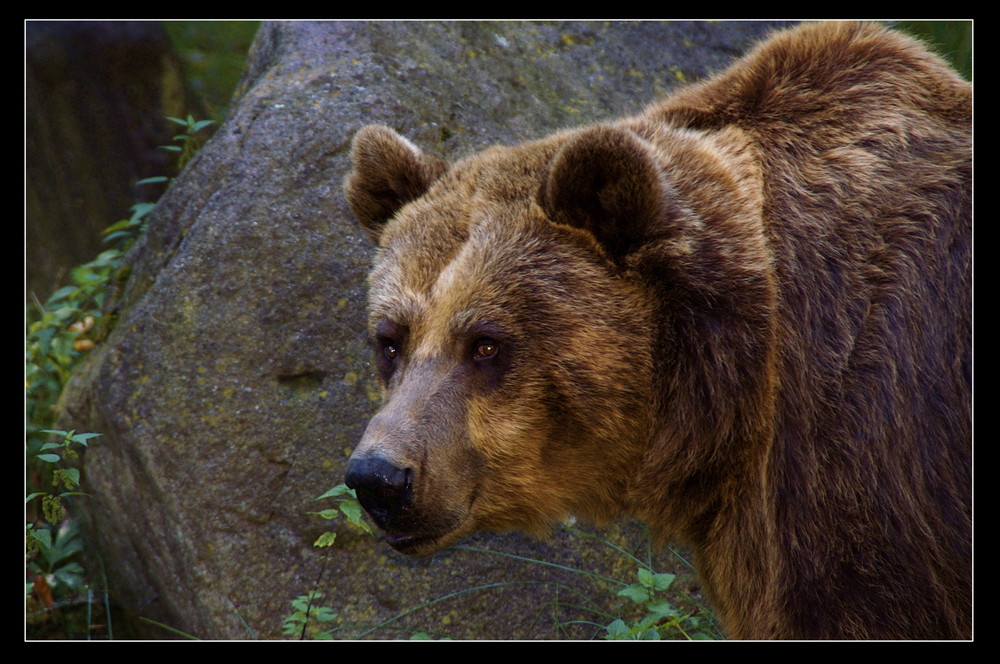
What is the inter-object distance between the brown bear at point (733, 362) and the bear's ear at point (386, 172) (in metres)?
0.66

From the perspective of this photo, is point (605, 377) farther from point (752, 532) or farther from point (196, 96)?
point (196, 96)

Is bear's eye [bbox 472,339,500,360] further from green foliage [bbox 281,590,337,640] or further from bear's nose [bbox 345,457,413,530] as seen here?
green foliage [bbox 281,590,337,640]

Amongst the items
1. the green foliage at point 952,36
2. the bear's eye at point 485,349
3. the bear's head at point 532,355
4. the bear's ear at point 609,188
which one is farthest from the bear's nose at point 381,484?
the green foliage at point 952,36

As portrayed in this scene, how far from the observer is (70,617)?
5281 millimetres

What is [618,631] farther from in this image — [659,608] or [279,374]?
[279,374]

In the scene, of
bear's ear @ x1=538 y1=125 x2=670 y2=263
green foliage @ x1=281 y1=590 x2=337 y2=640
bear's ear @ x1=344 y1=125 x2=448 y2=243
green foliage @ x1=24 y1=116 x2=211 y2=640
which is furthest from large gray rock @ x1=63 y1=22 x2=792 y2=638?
bear's ear @ x1=538 y1=125 x2=670 y2=263

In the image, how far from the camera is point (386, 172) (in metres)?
4.04

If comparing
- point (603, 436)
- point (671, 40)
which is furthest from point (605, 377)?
point (671, 40)

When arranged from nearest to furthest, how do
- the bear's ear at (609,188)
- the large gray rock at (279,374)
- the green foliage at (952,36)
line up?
the bear's ear at (609,188)
the large gray rock at (279,374)
the green foliage at (952,36)

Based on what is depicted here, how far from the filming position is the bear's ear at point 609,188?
3.08m

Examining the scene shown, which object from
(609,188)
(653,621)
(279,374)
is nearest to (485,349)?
(609,188)

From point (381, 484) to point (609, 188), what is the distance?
4.28 ft

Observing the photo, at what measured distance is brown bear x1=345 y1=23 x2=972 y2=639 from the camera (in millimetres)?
3033

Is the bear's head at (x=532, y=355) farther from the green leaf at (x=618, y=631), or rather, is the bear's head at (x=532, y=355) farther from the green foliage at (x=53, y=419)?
the green foliage at (x=53, y=419)
